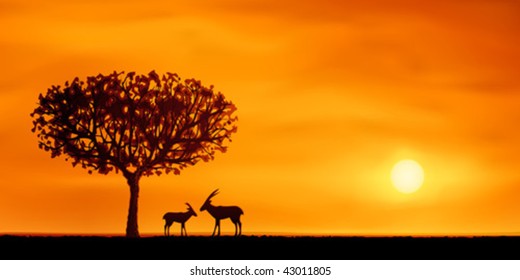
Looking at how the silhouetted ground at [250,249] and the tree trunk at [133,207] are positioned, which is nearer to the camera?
the silhouetted ground at [250,249]

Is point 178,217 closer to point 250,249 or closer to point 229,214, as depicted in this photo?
point 229,214

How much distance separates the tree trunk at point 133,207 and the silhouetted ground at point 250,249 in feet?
16.1

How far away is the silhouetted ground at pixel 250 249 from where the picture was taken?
41875 millimetres

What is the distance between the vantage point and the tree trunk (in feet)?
181

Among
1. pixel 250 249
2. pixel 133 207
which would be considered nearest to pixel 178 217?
pixel 133 207

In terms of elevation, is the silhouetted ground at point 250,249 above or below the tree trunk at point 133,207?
below

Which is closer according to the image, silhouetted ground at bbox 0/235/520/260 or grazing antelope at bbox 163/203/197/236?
silhouetted ground at bbox 0/235/520/260

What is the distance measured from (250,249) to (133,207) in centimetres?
1318

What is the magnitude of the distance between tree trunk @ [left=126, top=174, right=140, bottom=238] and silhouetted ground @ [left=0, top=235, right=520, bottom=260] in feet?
16.1

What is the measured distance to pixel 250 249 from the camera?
144 feet
